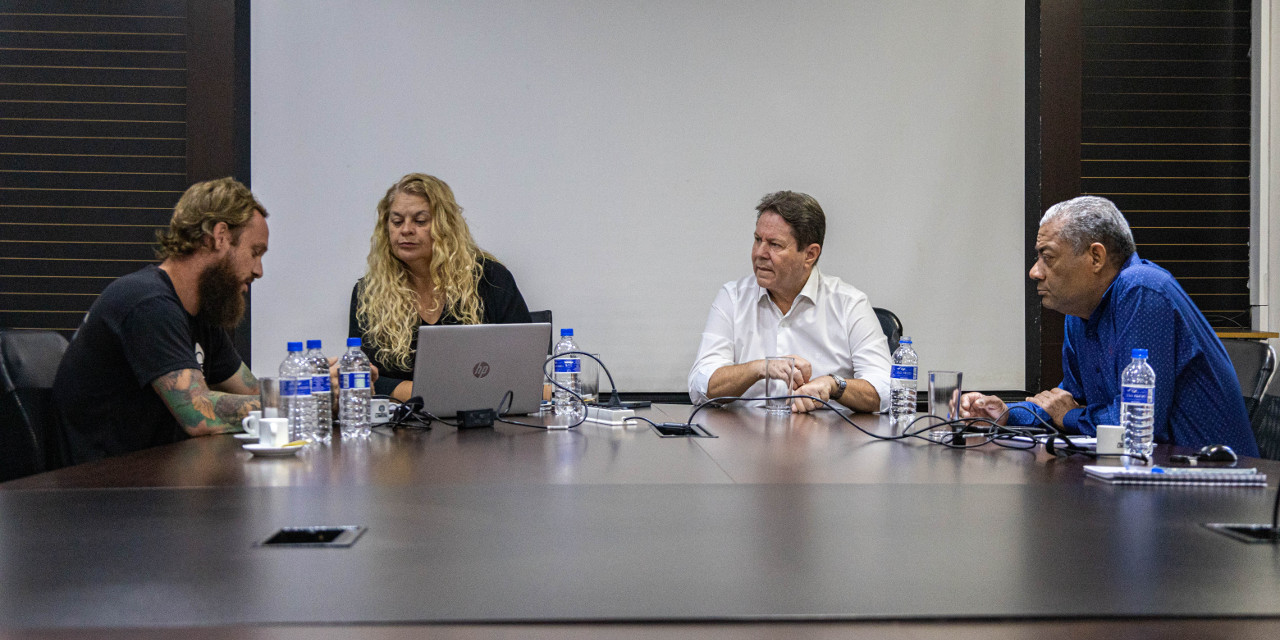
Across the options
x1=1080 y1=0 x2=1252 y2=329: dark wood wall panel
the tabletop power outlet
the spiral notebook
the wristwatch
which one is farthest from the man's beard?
x1=1080 y1=0 x2=1252 y2=329: dark wood wall panel

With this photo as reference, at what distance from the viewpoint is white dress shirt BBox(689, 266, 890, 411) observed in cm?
300

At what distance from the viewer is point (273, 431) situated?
5.69 ft

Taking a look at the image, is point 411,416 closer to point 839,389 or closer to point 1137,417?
point 839,389

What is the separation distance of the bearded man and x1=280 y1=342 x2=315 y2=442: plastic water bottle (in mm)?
233

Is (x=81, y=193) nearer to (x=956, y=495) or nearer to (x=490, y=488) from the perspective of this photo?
(x=490, y=488)

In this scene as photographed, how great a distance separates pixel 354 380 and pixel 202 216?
0.66 meters

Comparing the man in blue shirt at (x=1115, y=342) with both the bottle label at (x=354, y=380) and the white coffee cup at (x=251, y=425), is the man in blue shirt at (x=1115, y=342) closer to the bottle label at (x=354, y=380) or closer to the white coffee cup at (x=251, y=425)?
the bottle label at (x=354, y=380)

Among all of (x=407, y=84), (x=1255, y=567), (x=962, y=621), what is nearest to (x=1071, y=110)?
(x=407, y=84)

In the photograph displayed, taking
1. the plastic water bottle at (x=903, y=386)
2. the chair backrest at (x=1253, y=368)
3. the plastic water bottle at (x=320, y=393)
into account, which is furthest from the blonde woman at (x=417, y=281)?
the chair backrest at (x=1253, y=368)

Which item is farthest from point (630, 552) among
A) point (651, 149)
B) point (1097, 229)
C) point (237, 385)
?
point (651, 149)

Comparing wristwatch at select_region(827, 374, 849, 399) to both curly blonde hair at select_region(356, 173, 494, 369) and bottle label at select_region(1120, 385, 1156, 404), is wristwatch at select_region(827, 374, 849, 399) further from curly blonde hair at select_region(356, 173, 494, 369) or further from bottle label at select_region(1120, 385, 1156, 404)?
curly blonde hair at select_region(356, 173, 494, 369)

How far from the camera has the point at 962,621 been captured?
2.55 feet

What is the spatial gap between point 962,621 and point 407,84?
141 inches

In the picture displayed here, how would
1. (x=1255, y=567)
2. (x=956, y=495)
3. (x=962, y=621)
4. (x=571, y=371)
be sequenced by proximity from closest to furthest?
(x=962, y=621) < (x=1255, y=567) < (x=956, y=495) < (x=571, y=371)
